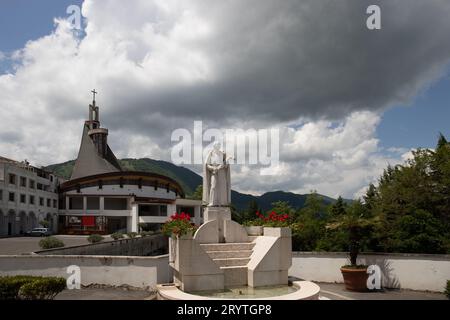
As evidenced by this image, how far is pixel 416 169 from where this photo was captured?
798 inches

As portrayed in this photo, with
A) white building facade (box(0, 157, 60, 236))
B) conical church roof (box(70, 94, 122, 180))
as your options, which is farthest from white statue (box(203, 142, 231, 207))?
conical church roof (box(70, 94, 122, 180))

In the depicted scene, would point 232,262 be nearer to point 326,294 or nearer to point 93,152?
point 326,294

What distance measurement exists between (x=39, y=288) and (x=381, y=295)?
11806 millimetres

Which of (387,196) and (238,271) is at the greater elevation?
(387,196)

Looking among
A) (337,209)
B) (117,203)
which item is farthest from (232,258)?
(117,203)

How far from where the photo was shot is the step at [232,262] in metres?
12.0

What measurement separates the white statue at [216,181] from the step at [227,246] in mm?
1726

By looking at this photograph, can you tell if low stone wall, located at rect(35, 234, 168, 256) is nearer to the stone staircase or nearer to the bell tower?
the stone staircase

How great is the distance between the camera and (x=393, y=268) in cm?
1535

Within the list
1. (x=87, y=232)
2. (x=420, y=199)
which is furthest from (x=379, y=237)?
(x=87, y=232)

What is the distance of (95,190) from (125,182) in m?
4.94
